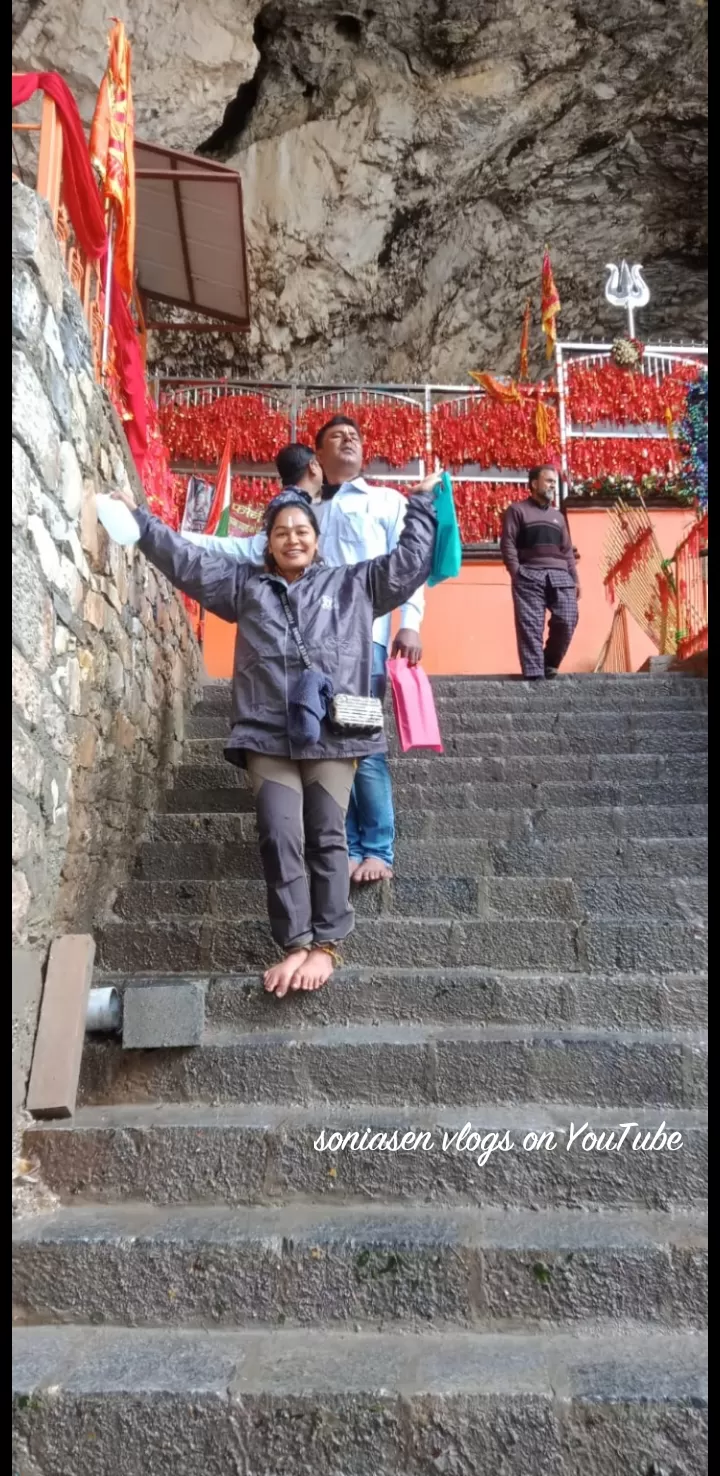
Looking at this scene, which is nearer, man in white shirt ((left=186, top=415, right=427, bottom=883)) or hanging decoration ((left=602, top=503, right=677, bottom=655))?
man in white shirt ((left=186, top=415, right=427, bottom=883))

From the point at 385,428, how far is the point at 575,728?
20.9ft

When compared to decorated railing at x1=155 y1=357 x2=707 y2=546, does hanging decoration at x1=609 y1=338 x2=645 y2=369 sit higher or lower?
higher

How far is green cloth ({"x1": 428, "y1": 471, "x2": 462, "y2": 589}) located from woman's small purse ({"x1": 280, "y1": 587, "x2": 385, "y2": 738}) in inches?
19.7

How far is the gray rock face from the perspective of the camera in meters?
10.0

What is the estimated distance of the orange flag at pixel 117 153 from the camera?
3932mm

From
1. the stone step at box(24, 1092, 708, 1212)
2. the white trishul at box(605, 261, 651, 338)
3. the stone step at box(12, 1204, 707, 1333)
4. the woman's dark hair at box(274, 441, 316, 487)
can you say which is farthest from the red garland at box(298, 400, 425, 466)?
the stone step at box(12, 1204, 707, 1333)

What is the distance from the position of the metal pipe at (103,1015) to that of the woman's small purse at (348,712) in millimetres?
937

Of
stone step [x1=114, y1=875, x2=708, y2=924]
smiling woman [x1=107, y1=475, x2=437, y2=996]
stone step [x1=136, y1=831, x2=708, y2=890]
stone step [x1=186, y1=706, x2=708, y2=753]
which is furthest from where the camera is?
stone step [x1=186, y1=706, x2=708, y2=753]

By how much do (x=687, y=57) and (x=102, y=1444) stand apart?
1374 centimetres

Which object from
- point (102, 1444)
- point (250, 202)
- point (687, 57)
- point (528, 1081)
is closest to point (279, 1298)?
point (102, 1444)

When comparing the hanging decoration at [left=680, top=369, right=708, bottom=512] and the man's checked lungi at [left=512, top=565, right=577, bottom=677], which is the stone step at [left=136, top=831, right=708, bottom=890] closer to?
the man's checked lungi at [left=512, top=565, right=577, bottom=677]

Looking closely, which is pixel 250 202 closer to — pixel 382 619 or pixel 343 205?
pixel 343 205

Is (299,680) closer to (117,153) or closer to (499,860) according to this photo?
(499,860)

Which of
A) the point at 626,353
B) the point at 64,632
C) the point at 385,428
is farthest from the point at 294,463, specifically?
the point at 626,353
